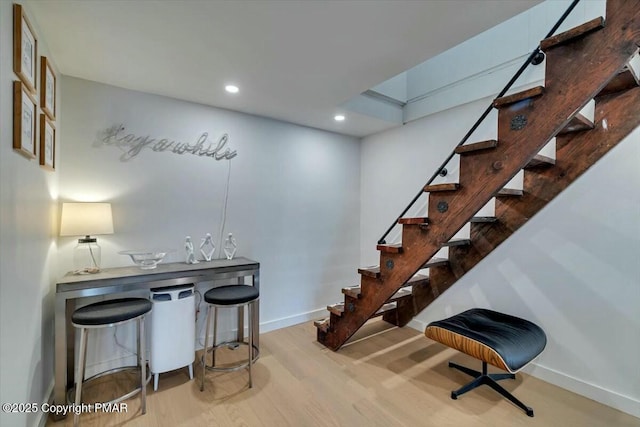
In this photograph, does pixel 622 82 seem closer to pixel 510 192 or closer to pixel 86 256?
pixel 510 192

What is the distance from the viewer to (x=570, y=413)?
198 cm

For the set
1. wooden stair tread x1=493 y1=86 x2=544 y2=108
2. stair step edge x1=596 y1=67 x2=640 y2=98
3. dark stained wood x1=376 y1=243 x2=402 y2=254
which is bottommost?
dark stained wood x1=376 y1=243 x2=402 y2=254

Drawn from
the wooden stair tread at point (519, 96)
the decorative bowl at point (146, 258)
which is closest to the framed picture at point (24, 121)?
the decorative bowl at point (146, 258)

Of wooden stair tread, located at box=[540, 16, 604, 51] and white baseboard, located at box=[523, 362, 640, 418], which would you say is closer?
wooden stair tread, located at box=[540, 16, 604, 51]

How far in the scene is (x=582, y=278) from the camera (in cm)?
218

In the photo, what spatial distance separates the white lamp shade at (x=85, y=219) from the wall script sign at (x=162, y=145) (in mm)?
554

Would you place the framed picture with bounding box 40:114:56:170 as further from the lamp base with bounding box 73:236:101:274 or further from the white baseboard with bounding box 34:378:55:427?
the white baseboard with bounding box 34:378:55:427

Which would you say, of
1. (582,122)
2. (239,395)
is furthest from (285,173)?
(582,122)

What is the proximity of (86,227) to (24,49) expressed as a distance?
1.18m

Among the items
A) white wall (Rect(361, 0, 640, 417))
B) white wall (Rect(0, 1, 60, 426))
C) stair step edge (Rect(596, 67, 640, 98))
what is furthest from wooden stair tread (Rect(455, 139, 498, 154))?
white wall (Rect(0, 1, 60, 426))

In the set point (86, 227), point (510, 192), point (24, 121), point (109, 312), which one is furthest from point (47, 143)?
point (510, 192)

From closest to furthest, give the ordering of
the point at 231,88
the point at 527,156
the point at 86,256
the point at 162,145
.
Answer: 1. the point at 527,156
2. the point at 86,256
3. the point at 231,88
4. the point at 162,145

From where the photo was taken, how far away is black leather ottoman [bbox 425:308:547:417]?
6.18 ft

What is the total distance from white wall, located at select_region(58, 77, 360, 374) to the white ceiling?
1.01 feet
